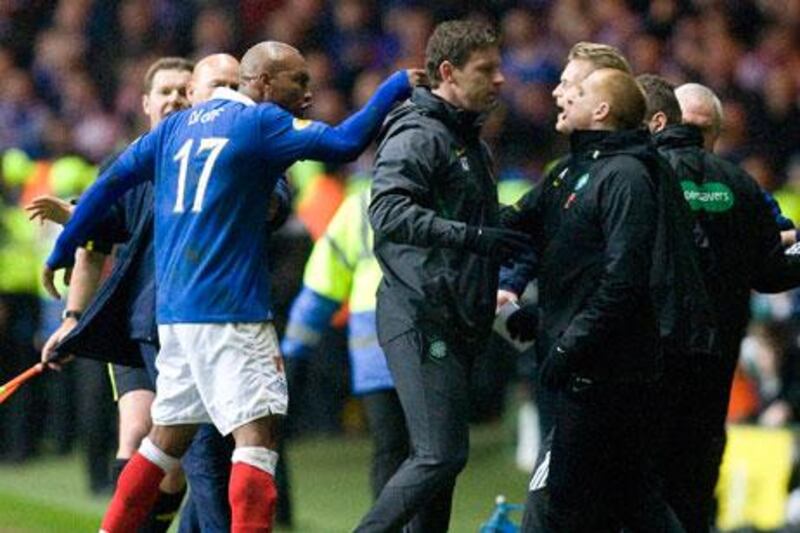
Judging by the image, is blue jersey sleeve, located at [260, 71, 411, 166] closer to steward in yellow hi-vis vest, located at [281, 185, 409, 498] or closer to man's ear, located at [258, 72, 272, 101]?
man's ear, located at [258, 72, 272, 101]

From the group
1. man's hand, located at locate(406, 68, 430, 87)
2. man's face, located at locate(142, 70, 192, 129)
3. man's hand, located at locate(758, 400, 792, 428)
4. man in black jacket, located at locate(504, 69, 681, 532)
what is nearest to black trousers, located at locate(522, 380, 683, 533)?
man in black jacket, located at locate(504, 69, 681, 532)

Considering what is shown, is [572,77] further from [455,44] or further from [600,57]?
[455,44]

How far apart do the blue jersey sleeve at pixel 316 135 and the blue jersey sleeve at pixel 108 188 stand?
1.73ft

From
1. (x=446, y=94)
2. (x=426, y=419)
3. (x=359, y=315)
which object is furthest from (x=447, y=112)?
→ (x=359, y=315)

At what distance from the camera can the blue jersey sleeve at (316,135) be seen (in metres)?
8.37

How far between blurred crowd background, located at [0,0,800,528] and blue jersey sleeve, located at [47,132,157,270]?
14.2 ft

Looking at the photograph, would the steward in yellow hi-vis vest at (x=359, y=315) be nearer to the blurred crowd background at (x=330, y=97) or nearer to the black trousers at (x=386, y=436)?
the black trousers at (x=386, y=436)

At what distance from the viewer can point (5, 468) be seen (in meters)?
14.9

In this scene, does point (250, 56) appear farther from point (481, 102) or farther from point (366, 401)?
point (366, 401)

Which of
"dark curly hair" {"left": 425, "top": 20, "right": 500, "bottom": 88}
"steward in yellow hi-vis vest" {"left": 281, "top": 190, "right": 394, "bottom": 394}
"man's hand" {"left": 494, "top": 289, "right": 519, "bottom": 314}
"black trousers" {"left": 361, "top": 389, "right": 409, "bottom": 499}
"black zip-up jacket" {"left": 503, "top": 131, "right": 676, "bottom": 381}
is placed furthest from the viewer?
"steward in yellow hi-vis vest" {"left": 281, "top": 190, "right": 394, "bottom": 394}

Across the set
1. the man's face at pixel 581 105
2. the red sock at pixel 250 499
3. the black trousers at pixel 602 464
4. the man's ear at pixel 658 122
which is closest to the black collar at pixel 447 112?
the man's face at pixel 581 105

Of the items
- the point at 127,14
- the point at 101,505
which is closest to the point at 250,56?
the point at 101,505

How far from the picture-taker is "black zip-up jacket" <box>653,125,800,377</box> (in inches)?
355

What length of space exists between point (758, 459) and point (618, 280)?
15.6 feet
